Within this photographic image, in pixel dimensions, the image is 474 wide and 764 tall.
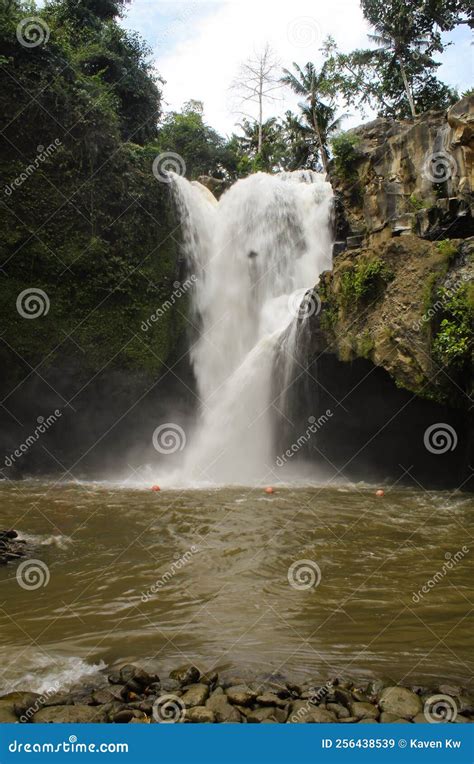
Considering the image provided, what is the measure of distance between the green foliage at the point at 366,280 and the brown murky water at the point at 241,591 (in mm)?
5176

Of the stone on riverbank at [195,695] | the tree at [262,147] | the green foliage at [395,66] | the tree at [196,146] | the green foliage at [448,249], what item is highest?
the green foliage at [395,66]

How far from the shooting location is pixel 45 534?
27.6 ft

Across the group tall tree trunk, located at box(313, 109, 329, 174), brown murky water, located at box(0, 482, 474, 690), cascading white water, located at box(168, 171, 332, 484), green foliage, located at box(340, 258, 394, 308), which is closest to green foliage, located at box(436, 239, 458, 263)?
green foliage, located at box(340, 258, 394, 308)

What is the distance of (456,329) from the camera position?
453 inches

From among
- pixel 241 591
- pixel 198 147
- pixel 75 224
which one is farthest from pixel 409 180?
pixel 198 147

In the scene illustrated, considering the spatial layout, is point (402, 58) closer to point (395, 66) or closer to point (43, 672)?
point (395, 66)

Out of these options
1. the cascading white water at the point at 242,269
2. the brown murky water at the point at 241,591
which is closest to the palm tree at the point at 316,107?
the cascading white water at the point at 242,269

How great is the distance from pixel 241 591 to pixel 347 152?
15.4 m

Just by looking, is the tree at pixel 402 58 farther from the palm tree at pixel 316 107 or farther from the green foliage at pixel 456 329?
the green foliage at pixel 456 329

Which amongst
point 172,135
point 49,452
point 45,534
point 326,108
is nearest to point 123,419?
point 49,452

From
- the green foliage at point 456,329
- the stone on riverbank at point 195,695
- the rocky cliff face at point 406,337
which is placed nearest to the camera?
the stone on riverbank at point 195,695

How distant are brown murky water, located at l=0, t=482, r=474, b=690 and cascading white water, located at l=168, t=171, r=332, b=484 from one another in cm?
628

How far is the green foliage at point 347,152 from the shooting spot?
1780 centimetres

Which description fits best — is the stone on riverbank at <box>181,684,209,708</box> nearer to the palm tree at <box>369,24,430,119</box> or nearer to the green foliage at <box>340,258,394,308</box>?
the green foliage at <box>340,258,394,308</box>
